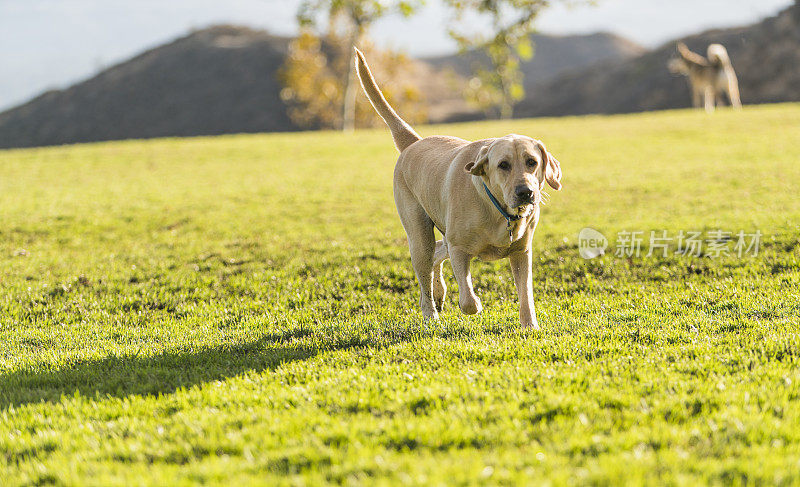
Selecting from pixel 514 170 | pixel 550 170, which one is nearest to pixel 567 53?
pixel 550 170

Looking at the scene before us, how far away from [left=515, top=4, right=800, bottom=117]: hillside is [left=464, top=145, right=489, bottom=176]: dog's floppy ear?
202 ft

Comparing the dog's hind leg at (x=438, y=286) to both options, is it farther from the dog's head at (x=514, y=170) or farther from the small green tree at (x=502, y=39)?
the small green tree at (x=502, y=39)

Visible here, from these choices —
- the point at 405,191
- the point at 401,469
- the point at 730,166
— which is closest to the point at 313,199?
the point at 405,191

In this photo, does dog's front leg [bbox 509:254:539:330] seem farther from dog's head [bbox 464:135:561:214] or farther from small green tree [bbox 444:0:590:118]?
small green tree [bbox 444:0:590:118]

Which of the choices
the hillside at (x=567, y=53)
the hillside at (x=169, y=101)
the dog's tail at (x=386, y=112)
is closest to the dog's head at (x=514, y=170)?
the dog's tail at (x=386, y=112)

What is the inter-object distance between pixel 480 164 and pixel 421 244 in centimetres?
162

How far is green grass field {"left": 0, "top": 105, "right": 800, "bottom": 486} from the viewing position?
3.89 metres

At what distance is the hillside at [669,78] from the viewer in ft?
206

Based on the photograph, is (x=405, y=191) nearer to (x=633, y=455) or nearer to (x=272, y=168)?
(x=633, y=455)

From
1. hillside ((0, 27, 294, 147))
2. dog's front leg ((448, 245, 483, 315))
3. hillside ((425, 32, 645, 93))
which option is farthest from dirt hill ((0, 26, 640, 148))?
dog's front leg ((448, 245, 483, 315))

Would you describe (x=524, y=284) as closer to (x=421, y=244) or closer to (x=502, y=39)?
(x=421, y=244)

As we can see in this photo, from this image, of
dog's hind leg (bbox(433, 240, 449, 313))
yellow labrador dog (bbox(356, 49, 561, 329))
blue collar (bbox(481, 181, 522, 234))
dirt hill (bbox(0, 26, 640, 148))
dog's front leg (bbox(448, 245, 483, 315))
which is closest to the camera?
yellow labrador dog (bbox(356, 49, 561, 329))

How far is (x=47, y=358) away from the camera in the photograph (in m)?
6.59

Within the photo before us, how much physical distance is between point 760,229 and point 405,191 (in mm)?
6712
